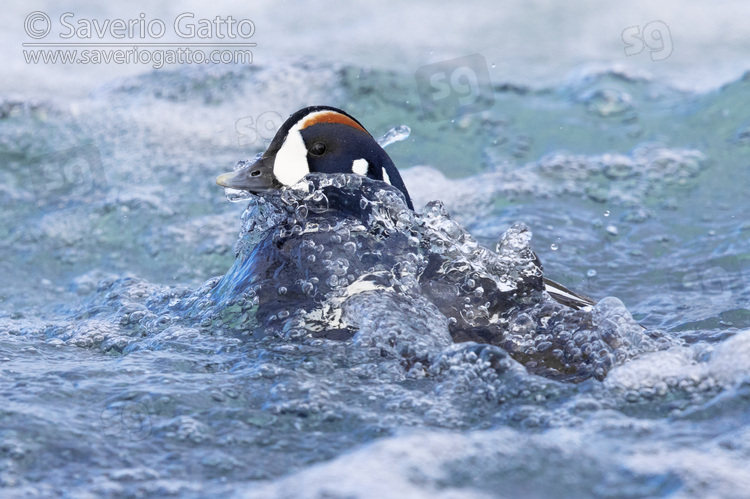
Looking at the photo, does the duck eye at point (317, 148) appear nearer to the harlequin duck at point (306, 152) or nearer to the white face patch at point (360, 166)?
the harlequin duck at point (306, 152)

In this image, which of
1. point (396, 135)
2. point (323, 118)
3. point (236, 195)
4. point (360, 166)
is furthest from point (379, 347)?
point (396, 135)

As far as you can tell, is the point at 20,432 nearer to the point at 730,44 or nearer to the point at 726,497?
the point at 726,497

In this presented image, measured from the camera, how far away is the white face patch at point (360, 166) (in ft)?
9.88

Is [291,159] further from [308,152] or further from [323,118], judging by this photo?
[323,118]

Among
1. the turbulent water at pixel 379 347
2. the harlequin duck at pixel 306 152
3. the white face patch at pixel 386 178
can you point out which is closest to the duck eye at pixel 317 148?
the harlequin duck at pixel 306 152

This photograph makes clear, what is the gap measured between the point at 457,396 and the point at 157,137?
4399mm

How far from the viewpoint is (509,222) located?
193 inches

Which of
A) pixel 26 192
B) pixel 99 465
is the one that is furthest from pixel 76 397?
pixel 26 192

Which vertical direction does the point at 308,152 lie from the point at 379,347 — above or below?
above

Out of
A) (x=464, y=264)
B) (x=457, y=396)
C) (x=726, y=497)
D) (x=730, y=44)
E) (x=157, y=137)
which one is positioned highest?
(x=730, y=44)

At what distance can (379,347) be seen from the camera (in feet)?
8.57

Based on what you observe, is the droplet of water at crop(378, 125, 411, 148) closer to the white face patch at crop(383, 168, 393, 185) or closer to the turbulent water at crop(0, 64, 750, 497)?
the turbulent water at crop(0, 64, 750, 497)

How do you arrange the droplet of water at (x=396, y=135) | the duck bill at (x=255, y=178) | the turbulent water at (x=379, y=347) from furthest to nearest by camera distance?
the droplet of water at (x=396, y=135), the duck bill at (x=255, y=178), the turbulent water at (x=379, y=347)

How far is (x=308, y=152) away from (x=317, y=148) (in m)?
0.04
